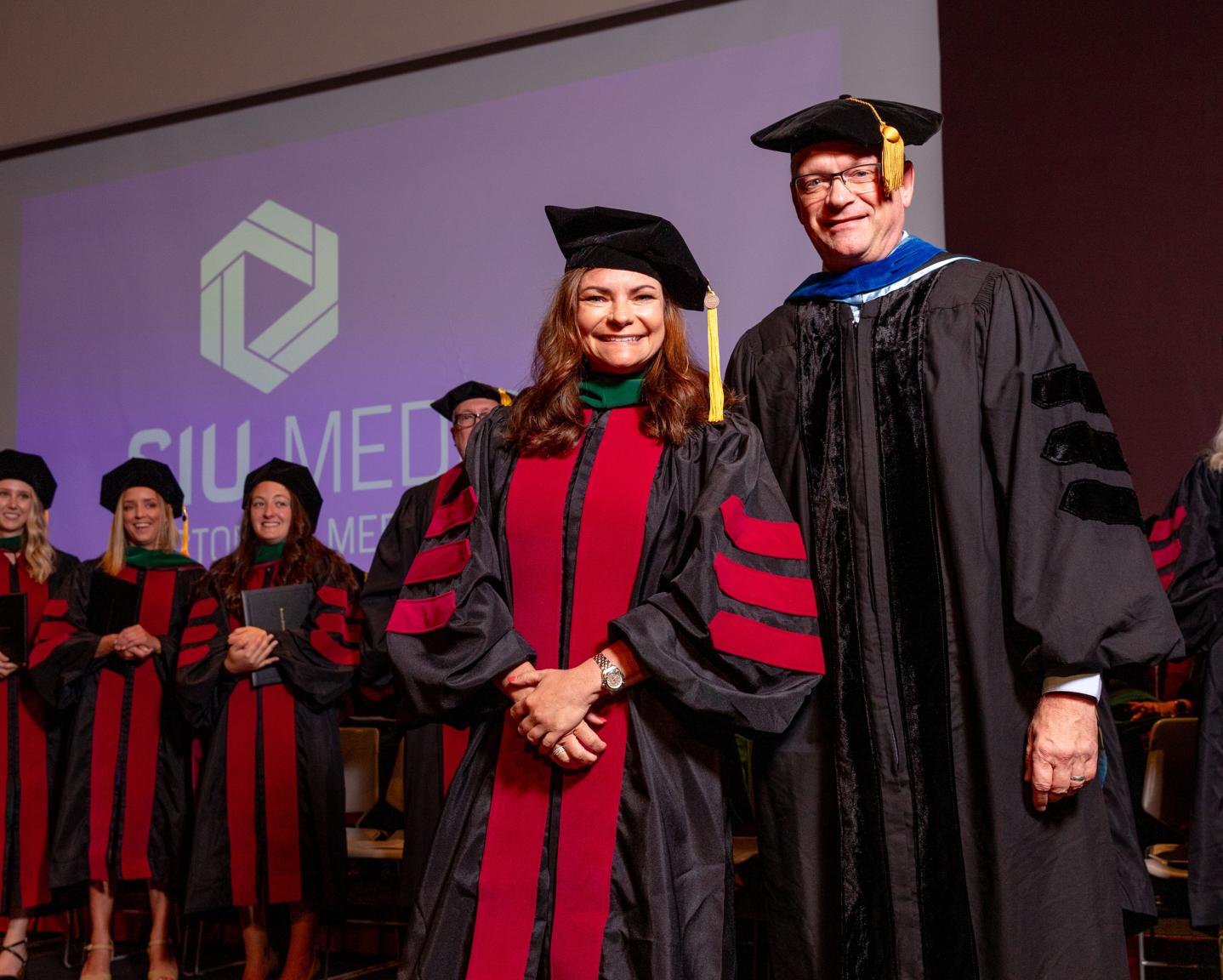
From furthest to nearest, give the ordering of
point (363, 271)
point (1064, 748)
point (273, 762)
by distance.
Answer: point (363, 271) → point (273, 762) → point (1064, 748)

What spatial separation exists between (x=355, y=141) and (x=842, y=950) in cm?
514

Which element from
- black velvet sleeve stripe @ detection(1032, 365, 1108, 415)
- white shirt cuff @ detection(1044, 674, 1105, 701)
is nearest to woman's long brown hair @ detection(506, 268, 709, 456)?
black velvet sleeve stripe @ detection(1032, 365, 1108, 415)

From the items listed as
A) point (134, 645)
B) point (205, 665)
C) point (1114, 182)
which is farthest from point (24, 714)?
point (1114, 182)

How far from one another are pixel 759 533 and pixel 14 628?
13.0 ft

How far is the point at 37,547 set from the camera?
525 centimetres

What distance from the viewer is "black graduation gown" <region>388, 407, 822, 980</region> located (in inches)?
79.4

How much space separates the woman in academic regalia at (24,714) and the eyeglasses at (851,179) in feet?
13.1

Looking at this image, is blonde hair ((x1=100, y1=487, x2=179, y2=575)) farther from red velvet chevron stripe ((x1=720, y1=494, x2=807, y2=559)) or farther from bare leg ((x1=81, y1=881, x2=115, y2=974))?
red velvet chevron stripe ((x1=720, y1=494, x2=807, y2=559))

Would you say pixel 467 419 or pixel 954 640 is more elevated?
pixel 467 419

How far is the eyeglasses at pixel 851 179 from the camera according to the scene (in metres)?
2.32

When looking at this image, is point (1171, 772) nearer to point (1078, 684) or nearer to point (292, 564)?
point (1078, 684)

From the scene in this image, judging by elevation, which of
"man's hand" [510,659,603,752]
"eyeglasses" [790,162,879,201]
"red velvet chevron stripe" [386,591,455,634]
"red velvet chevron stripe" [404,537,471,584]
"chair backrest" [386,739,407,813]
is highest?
"eyeglasses" [790,162,879,201]

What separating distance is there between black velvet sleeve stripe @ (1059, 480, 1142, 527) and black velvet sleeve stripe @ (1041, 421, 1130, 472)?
0.04 m

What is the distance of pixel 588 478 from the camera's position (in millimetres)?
2232
